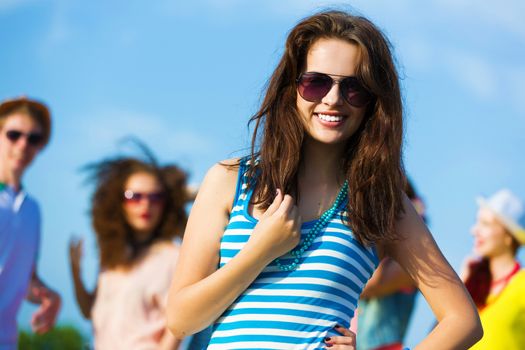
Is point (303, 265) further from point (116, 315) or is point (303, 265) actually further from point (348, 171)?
point (116, 315)

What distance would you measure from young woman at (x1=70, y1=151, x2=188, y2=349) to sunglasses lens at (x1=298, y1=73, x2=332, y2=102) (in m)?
3.75

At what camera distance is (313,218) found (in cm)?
284

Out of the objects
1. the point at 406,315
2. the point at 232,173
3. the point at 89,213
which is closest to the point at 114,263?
the point at 89,213


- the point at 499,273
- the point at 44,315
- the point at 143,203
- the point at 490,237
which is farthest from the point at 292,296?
the point at 143,203

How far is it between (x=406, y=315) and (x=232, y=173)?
13.5 feet

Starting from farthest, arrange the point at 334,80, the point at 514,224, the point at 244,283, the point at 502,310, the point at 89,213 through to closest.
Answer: the point at 89,213 < the point at 514,224 < the point at 502,310 < the point at 334,80 < the point at 244,283

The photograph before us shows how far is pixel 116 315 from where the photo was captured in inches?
261

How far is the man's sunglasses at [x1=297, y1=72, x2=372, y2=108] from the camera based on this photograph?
287 centimetres

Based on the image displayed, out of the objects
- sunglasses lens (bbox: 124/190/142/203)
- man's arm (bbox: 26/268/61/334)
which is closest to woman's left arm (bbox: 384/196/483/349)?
man's arm (bbox: 26/268/61/334)

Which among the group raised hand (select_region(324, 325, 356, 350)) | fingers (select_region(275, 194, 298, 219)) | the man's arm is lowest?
the man's arm

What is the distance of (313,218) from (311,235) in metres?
0.07

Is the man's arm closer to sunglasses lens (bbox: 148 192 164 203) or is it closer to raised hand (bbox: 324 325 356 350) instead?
sunglasses lens (bbox: 148 192 164 203)

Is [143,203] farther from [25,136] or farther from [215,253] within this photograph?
[215,253]

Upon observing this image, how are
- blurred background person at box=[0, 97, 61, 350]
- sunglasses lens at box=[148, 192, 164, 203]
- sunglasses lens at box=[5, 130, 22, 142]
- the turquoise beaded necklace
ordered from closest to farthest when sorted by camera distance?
the turquoise beaded necklace, blurred background person at box=[0, 97, 61, 350], sunglasses lens at box=[5, 130, 22, 142], sunglasses lens at box=[148, 192, 164, 203]
